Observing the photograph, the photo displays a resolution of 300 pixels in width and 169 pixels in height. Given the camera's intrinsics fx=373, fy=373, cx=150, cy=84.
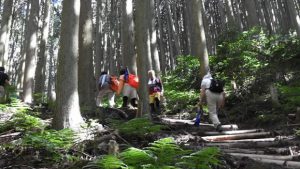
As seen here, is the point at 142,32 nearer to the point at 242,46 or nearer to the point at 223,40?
the point at 242,46

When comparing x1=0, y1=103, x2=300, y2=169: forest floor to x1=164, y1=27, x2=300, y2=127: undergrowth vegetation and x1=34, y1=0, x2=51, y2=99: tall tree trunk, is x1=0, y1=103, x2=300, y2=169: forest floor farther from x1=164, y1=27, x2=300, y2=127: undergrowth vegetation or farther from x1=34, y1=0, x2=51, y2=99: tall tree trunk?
x1=34, y1=0, x2=51, y2=99: tall tree trunk

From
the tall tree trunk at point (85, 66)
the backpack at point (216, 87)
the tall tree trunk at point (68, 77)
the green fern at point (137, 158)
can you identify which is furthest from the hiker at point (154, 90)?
the green fern at point (137, 158)

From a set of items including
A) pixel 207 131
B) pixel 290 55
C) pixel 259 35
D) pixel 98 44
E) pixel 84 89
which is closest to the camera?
pixel 207 131

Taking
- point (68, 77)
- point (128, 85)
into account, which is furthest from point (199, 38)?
point (68, 77)

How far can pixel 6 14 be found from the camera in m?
15.1

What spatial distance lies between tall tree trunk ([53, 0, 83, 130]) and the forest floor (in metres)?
0.72

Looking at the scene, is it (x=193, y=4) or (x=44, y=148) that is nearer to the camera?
(x=44, y=148)

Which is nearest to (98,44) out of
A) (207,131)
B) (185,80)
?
(185,80)

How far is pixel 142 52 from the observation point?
8.24m

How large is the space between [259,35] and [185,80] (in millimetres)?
3120

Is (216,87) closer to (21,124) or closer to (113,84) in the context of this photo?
(21,124)

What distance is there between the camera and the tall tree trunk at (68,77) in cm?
667

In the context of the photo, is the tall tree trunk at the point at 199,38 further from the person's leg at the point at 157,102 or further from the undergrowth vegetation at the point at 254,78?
the person's leg at the point at 157,102

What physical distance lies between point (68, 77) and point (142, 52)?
200 centimetres
